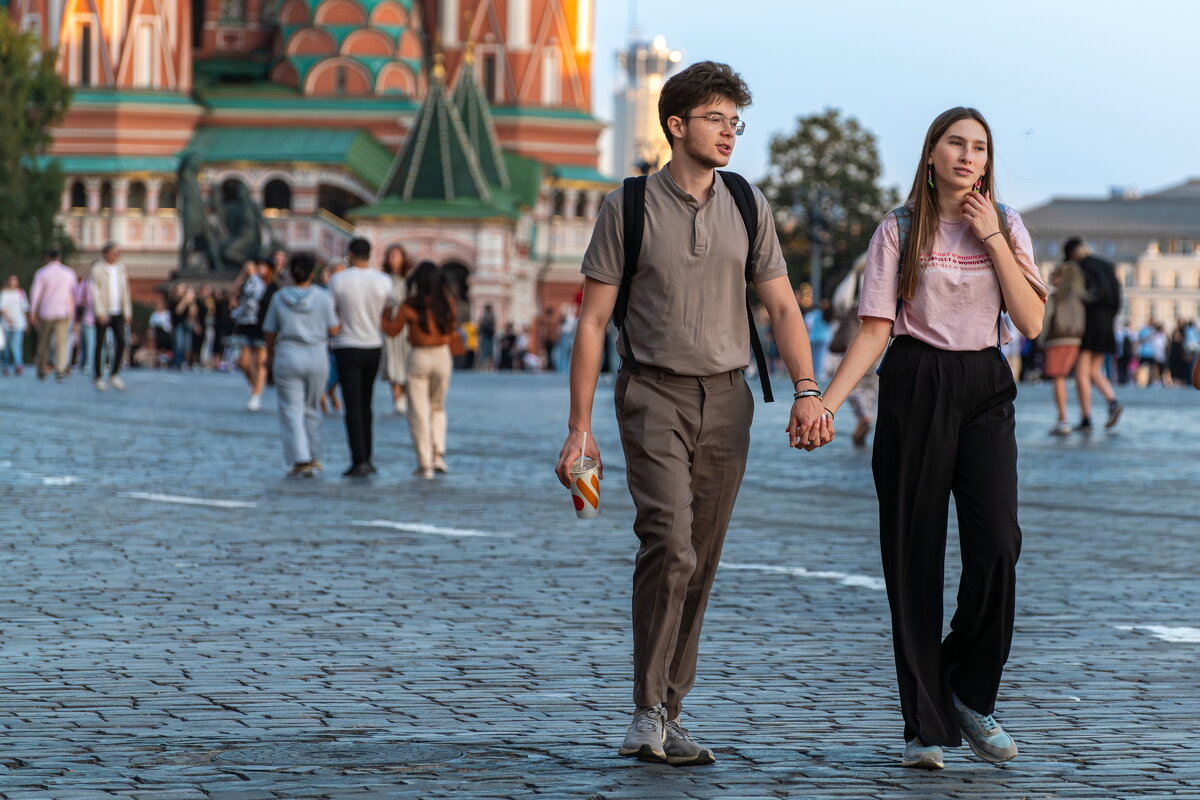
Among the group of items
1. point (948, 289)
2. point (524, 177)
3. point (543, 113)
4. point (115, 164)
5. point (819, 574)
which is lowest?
point (819, 574)

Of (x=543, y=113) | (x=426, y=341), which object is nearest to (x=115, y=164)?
(x=543, y=113)

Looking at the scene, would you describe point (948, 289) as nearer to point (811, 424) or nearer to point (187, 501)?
point (811, 424)

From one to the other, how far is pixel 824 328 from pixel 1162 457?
16.7m

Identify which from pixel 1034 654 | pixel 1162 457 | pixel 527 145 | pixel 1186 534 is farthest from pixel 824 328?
pixel 527 145

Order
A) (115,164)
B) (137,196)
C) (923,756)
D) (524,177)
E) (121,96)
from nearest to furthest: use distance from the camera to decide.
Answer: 1. (923,756)
2. (115,164)
3. (121,96)
4. (137,196)
5. (524,177)

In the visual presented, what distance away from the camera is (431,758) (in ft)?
17.9

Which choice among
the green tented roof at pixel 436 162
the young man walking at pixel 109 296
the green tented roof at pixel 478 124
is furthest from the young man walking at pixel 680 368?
the green tented roof at pixel 478 124

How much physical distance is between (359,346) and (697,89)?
33.0 feet

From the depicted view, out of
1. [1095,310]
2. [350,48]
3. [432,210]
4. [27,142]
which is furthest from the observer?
[350,48]

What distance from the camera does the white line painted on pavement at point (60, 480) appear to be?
1430 centimetres

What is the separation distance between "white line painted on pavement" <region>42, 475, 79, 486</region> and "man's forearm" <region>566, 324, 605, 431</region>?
923 centimetres

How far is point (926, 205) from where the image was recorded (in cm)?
556

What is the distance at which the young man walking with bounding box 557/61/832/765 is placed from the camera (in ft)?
18.3

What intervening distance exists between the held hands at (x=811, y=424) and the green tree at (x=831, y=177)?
72.9 metres
